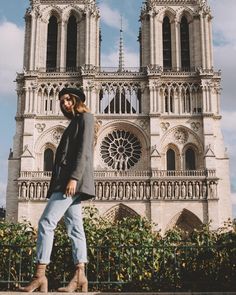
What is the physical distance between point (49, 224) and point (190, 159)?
2664 centimetres

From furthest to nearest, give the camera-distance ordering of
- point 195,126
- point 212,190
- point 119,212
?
1. point 195,126
2. point 119,212
3. point 212,190

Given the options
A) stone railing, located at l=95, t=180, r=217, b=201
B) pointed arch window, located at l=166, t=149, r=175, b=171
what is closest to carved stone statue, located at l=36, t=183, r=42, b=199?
stone railing, located at l=95, t=180, r=217, b=201

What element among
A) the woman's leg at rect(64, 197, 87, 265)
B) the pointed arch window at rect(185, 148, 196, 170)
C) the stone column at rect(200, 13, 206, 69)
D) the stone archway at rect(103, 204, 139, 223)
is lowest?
the woman's leg at rect(64, 197, 87, 265)

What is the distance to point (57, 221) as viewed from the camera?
5.53 m

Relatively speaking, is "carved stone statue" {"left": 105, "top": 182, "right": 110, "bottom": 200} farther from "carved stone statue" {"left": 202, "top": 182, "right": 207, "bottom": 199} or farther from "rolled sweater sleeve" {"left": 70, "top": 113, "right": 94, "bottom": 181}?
"rolled sweater sleeve" {"left": 70, "top": 113, "right": 94, "bottom": 181}

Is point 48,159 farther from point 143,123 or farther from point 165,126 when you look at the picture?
point 165,126

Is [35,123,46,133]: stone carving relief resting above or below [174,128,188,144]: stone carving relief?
above

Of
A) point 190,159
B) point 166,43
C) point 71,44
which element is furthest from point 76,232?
point 166,43

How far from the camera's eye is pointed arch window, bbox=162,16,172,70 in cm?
3384

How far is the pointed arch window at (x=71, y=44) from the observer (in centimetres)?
3378

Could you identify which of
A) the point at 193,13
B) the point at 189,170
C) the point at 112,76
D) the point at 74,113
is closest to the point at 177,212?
the point at 189,170

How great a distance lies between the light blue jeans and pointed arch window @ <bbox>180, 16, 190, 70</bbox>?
28734 millimetres

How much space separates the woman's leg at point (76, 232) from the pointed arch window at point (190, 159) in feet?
85.6

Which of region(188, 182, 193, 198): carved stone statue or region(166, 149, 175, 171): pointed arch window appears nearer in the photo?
region(188, 182, 193, 198): carved stone statue
